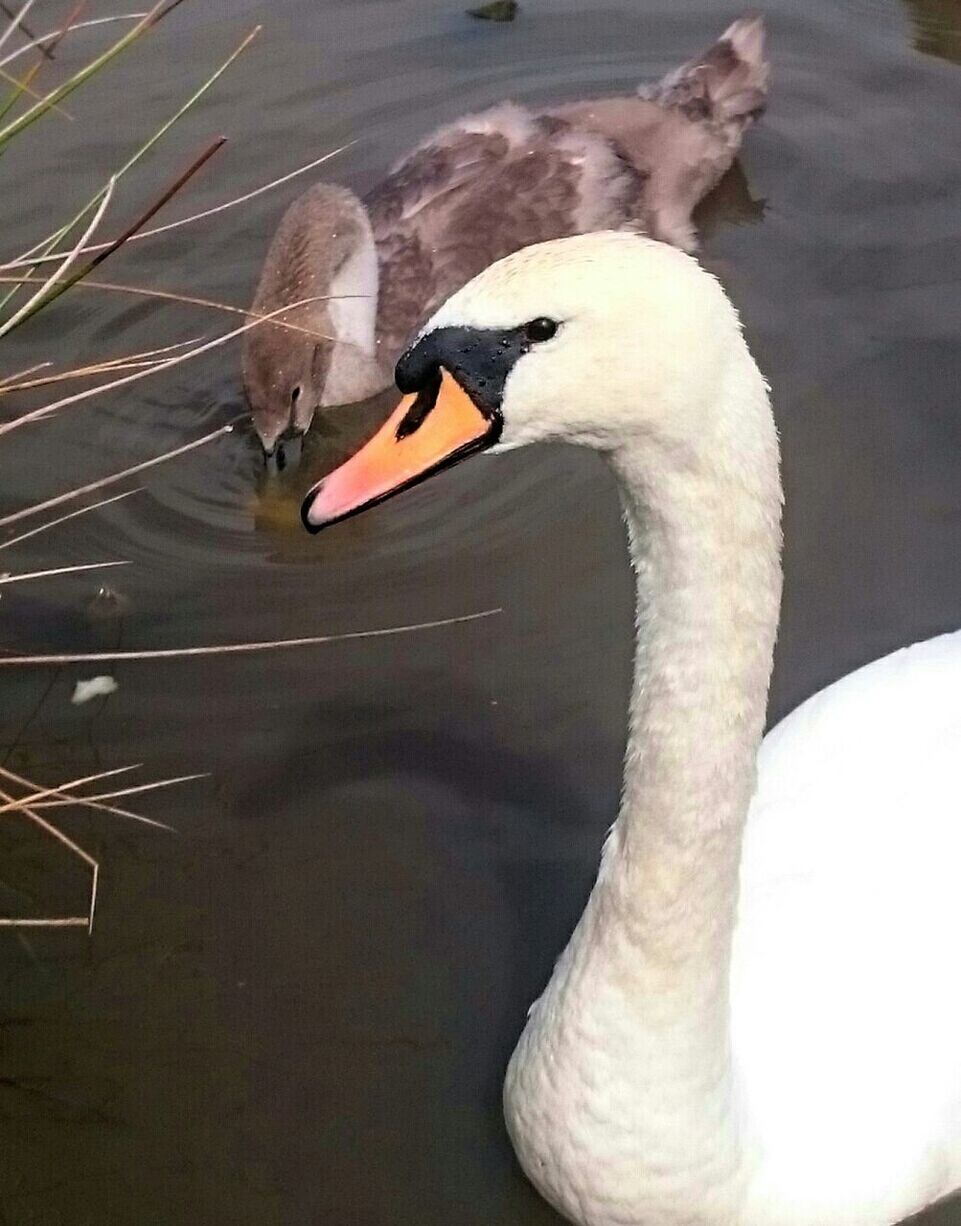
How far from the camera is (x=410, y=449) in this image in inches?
80.5

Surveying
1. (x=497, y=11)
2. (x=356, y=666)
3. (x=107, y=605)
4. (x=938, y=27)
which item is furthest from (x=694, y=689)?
(x=497, y=11)

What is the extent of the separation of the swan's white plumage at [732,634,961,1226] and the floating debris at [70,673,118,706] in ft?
5.57

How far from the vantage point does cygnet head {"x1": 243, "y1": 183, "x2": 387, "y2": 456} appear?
457 centimetres

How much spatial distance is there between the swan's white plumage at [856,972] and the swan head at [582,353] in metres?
1.11

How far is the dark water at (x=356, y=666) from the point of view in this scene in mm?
3084

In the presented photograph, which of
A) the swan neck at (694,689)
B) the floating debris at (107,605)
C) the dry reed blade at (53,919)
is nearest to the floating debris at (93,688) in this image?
the floating debris at (107,605)

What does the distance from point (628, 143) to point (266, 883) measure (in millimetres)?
2964

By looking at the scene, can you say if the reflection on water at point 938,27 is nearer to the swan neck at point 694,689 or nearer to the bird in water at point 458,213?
the bird in water at point 458,213

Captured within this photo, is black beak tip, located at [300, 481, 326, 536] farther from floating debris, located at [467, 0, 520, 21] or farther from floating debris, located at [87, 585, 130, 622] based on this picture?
floating debris, located at [467, 0, 520, 21]

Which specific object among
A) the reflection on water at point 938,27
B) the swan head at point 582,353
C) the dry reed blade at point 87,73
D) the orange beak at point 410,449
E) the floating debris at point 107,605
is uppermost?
the dry reed blade at point 87,73

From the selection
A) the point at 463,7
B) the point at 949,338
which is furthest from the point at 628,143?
the point at 463,7

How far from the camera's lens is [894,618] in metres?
4.06

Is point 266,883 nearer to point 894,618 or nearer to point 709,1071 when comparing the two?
point 709,1071

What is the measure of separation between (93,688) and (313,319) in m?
1.47
